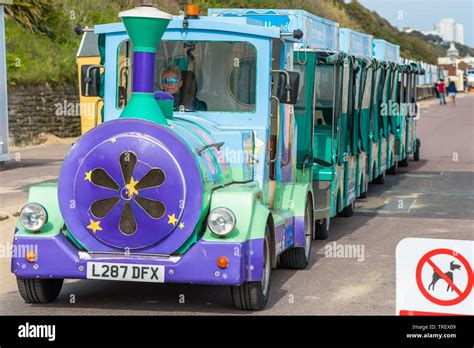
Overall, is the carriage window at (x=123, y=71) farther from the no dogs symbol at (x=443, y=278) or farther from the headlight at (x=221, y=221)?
the no dogs symbol at (x=443, y=278)

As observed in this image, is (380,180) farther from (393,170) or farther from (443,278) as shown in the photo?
(443,278)

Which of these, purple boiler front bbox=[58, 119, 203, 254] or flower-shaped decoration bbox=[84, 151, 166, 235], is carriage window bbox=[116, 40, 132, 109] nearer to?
purple boiler front bbox=[58, 119, 203, 254]

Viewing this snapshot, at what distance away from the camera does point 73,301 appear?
9.08 m

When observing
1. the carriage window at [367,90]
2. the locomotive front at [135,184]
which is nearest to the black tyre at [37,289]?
the locomotive front at [135,184]

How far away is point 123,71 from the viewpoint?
33.2 ft

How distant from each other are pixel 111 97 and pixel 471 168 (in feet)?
48.4

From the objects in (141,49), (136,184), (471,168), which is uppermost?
(141,49)

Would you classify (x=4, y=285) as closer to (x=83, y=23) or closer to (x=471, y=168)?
(x=471, y=168)

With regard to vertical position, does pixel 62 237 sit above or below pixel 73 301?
above

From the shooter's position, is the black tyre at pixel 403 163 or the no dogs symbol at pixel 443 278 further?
the black tyre at pixel 403 163

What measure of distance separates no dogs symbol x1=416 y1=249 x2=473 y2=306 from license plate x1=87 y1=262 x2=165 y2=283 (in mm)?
2664

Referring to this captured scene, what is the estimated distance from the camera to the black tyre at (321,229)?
13.0 meters
